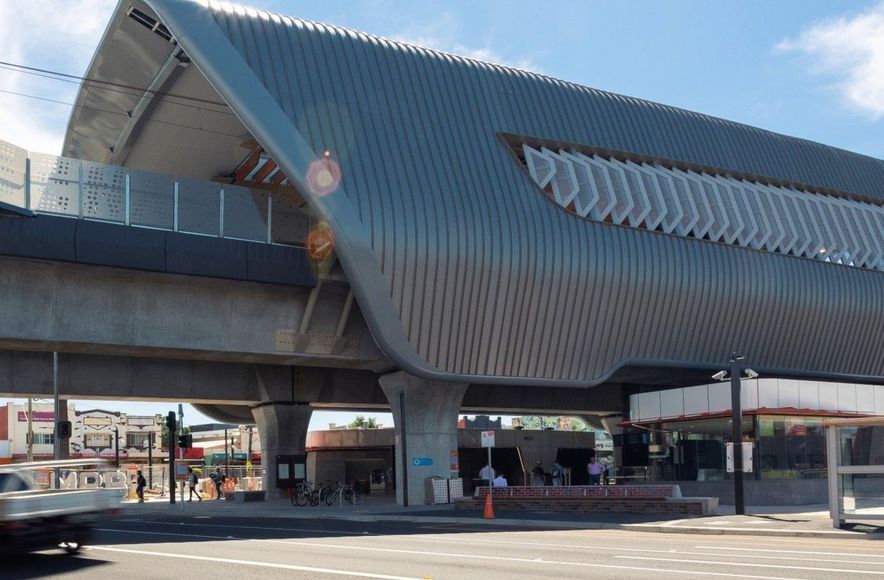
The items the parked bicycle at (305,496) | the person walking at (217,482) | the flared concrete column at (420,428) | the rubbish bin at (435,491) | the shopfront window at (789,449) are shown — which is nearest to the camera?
the shopfront window at (789,449)

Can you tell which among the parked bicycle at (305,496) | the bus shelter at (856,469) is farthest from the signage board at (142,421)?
the bus shelter at (856,469)

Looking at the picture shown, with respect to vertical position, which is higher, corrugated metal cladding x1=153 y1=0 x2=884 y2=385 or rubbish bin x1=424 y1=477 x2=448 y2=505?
corrugated metal cladding x1=153 y1=0 x2=884 y2=385

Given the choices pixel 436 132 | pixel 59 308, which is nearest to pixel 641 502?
pixel 436 132

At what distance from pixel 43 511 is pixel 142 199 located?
17.7 meters

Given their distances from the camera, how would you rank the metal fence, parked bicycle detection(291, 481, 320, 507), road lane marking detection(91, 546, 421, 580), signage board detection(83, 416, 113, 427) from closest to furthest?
road lane marking detection(91, 546, 421, 580) → the metal fence → parked bicycle detection(291, 481, 320, 507) → signage board detection(83, 416, 113, 427)

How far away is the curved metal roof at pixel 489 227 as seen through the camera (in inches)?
1303

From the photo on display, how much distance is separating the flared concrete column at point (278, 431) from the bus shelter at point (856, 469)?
25.6 metres

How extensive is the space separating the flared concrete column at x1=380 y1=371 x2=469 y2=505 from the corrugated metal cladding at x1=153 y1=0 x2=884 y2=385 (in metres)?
1.71

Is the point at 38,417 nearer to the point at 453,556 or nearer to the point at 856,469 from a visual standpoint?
the point at 856,469

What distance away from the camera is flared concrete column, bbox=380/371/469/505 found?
121 ft

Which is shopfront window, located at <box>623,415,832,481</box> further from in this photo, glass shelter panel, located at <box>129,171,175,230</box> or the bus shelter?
glass shelter panel, located at <box>129,171,175,230</box>

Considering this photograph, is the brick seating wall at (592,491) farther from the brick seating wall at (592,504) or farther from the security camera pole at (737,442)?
the security camera pole at (737,442)

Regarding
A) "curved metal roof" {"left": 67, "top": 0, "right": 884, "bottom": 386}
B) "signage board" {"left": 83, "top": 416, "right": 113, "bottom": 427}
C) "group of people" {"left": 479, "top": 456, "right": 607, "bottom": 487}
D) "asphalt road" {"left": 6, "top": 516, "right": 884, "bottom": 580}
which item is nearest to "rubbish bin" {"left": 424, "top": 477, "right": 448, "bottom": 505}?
"group of people" {"left": 479, "top": 456, "right": 607, "bottom": 487}

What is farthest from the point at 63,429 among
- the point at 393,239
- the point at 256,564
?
the point at 256,564
